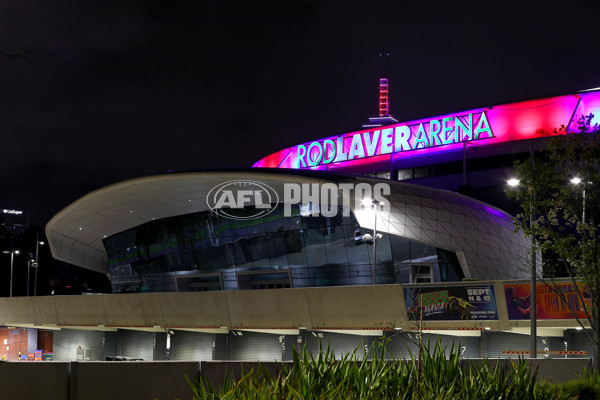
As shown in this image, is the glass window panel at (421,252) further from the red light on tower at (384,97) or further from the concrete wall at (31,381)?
the red light on tower at (384,97)

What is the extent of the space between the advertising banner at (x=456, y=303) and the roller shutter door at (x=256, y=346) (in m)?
11.9

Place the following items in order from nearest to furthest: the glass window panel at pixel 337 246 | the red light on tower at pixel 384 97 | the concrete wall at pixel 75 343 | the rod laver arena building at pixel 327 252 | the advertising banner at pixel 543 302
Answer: the advertising banner at pixel 543 302, the rod laver arena building at pixel 327 252, the glass window panel at pixel 337 246, the concrete wall at pixel 75 343, the red light on tower at pixel 384 97

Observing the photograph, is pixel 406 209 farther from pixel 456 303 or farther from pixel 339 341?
pixel 456 303

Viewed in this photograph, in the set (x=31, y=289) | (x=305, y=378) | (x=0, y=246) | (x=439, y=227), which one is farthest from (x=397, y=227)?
(x=31, y=289)

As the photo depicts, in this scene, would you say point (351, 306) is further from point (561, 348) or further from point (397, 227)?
point (561, 348)

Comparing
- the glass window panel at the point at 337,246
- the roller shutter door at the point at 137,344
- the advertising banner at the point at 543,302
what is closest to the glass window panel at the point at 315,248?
the glass window panel at the point at 337,246

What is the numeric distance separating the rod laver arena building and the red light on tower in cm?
5686

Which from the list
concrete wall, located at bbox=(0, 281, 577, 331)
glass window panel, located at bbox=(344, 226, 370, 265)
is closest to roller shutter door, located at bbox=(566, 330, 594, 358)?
concrete wall, located at bbox=(0, 281, 577, 331)

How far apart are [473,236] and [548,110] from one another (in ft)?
62.5

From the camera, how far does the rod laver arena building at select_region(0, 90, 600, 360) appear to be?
35.4 m

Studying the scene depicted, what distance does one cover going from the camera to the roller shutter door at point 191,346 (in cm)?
4675

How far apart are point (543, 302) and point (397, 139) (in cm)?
3412

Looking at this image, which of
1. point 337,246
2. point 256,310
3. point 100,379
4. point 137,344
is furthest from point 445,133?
point 100,379

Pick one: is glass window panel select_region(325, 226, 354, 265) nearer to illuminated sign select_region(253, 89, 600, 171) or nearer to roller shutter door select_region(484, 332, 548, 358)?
roller shutter door select_region(484, 332, 548, 358)
